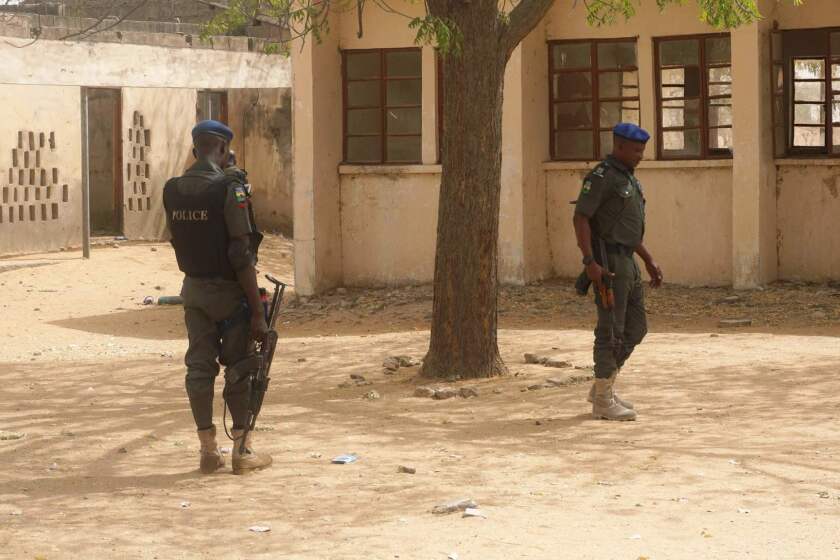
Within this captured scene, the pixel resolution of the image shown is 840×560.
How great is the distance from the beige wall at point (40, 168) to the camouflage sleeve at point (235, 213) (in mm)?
12970

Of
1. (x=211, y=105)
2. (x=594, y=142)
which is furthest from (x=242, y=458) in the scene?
(x=211, y=105)

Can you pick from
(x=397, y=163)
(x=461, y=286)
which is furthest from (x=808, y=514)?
(x=397, y=163)

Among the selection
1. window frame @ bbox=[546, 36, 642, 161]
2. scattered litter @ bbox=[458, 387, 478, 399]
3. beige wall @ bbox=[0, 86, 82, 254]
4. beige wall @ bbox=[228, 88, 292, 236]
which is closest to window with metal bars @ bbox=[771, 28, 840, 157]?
window frame @ bbox=[546, 36, 642, 161]

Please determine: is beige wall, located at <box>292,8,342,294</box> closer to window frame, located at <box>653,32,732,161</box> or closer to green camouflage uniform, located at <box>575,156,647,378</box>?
window frame, located at <box>653,32,732,161</box>

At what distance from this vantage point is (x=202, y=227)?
22.0ft

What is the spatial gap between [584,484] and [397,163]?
9.50 metres

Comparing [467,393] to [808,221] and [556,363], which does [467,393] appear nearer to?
[556,363]

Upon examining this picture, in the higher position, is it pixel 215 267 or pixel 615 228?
pixel 615 228

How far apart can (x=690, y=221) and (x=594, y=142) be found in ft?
4.32

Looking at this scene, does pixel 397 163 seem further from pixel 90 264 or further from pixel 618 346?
pixel 618 346

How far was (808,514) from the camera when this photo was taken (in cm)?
599

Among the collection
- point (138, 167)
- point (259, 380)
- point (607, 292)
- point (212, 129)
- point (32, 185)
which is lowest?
point (259, 380)

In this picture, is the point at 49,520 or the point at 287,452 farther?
the point at 287,452

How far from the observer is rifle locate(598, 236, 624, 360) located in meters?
7.91
